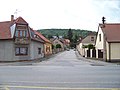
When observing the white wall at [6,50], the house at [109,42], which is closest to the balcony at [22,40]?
the white wall at [6,50]

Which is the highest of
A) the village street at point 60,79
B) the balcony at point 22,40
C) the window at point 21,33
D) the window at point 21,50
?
the window at point 21,33

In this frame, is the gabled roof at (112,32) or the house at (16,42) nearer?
→ the gabled roof at (112,32)

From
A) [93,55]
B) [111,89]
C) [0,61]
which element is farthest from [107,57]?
[111,89]

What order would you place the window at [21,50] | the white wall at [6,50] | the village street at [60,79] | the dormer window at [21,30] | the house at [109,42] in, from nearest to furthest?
the village street at [60,79] → the house at [109,42] → the white wall at [6,50] → the window at [21,50] → the dormer window at [21,30]

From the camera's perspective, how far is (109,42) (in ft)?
130

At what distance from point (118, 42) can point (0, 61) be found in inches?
692

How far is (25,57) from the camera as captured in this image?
43.9 meters

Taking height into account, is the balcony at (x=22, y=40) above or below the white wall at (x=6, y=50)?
above

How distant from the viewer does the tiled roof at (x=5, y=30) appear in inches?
1680

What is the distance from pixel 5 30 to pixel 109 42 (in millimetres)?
16254

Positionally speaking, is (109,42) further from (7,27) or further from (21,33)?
(7,27)

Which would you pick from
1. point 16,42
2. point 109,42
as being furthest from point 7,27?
point 109,42

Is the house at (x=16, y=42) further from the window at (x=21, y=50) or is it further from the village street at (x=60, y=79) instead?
the village street at (x=60, y=79)

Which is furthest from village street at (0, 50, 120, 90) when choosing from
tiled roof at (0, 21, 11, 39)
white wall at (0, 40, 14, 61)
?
tiled roof at (0, 21, 11, 39)
